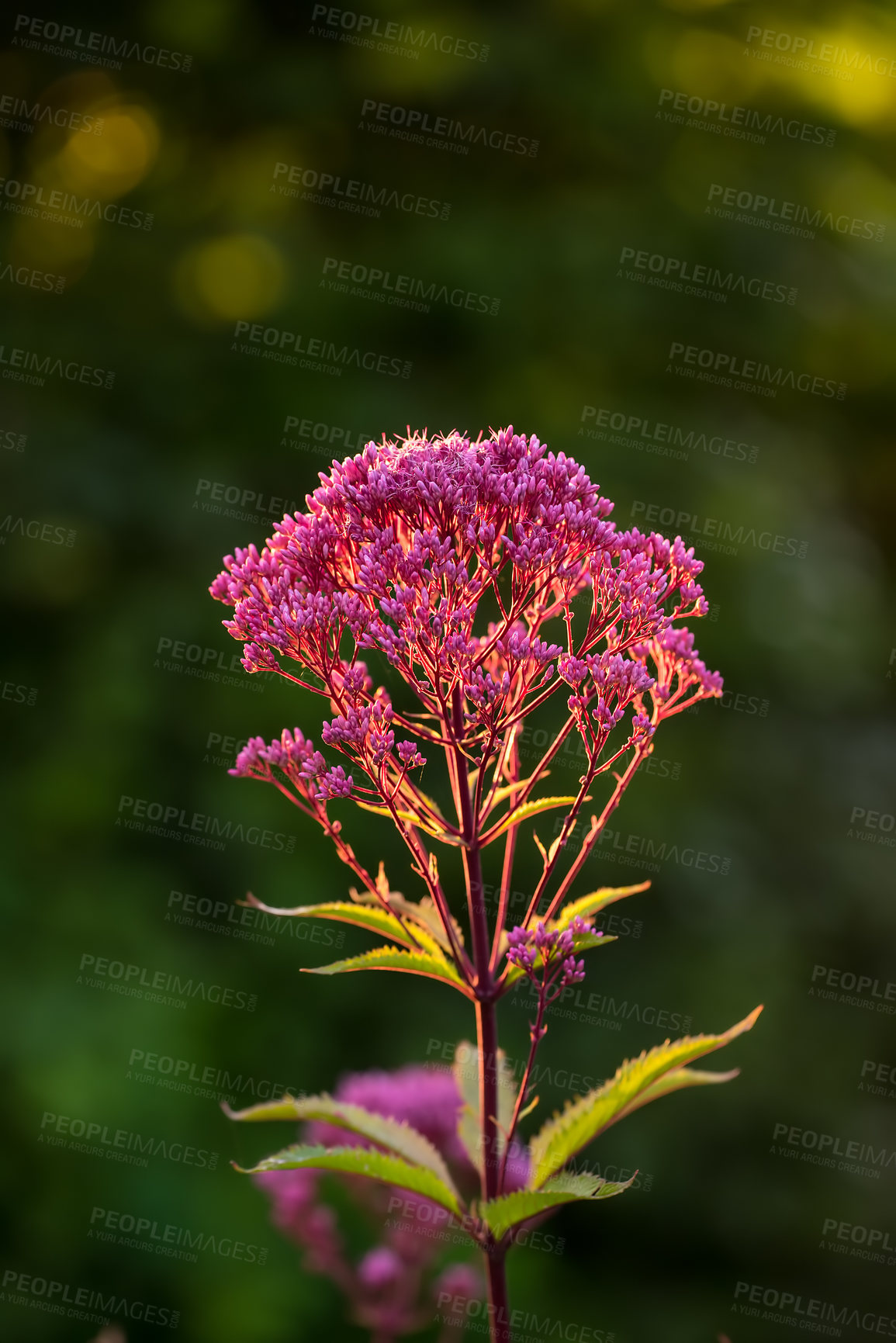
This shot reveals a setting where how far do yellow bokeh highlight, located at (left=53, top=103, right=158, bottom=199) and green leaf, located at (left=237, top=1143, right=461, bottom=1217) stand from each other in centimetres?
792

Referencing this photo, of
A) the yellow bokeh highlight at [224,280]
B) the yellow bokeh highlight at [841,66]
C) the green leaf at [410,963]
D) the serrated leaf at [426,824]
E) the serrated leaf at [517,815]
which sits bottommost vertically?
the green leaf at [410,963]

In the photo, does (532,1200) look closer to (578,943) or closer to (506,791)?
A: (578,943)

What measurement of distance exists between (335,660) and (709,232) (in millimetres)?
7404

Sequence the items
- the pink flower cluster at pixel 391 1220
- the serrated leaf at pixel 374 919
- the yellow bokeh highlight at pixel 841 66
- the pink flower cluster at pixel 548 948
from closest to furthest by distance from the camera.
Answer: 1. the pink flower cluster at pixel 548 948
2. the serrated leaf at pixel 374 919
3. the pink flower cluster at pixel 391 1220
4. the yellow bokeh highlight at pixel 841 66

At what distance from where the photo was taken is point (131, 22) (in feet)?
26.0

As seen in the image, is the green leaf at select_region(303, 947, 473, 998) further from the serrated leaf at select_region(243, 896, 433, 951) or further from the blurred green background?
the blurred green background

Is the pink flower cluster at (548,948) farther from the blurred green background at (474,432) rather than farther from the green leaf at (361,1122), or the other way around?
the blurred green background at (474,432)

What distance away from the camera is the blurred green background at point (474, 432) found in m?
7.07

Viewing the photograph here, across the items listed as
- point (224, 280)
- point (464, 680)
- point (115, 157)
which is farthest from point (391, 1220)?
point (115, 157)

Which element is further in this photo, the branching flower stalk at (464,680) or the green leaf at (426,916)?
the green leaf at (426,916)

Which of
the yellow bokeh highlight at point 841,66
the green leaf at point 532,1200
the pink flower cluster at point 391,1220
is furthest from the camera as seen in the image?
the yellow bokeh highlight at point 841,66

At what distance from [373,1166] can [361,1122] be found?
0.61 ft

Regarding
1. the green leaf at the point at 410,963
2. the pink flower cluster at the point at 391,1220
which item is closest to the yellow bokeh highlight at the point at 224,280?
the pink flower cluster at the point at 391,1220

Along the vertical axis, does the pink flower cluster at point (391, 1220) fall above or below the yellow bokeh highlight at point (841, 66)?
below
